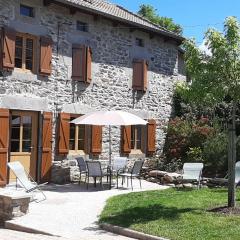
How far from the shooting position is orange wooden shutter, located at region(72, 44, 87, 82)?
14.9m

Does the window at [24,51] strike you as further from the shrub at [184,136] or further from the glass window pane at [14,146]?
the shrub at [184,136]

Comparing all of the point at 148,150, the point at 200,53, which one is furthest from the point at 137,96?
the point at 200,53

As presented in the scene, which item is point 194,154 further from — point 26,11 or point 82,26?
point 26,11

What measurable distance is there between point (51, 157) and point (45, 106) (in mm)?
1532

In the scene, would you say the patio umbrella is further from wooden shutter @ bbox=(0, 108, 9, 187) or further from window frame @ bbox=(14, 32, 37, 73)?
window frame @ bbox=(14, 32, 37, 73)

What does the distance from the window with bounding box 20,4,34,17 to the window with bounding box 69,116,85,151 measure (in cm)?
339

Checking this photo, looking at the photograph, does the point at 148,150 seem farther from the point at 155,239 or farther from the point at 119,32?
the point at 155,239

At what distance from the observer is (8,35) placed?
1300 centimetres

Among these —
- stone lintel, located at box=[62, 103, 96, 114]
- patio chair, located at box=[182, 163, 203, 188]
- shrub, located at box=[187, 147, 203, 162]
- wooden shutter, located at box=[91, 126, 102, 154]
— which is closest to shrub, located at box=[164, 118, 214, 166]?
shrub, located at box=[187, 147, 203, 162]

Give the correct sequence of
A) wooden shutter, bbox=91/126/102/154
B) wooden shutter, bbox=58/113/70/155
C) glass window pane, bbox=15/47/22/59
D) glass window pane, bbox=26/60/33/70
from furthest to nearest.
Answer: wooden shutter, bbox=91/126/102/154 < wooden shutter, bbox=58/113/70/155 < glass window pane, bbox=26/60/33/70 < glass window pane, bbox=15/47/22/59

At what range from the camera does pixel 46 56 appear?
14.0 metres

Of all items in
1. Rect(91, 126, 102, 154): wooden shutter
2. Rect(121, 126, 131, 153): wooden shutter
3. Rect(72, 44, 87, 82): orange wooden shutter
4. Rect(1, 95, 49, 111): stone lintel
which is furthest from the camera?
Rect(121, 126, 131, 153): wooden shutter

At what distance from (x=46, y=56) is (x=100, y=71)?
237 cm

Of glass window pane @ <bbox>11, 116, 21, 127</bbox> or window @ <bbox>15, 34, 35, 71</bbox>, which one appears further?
window @ <bbox>15, 34, 35, 71</bbox>
